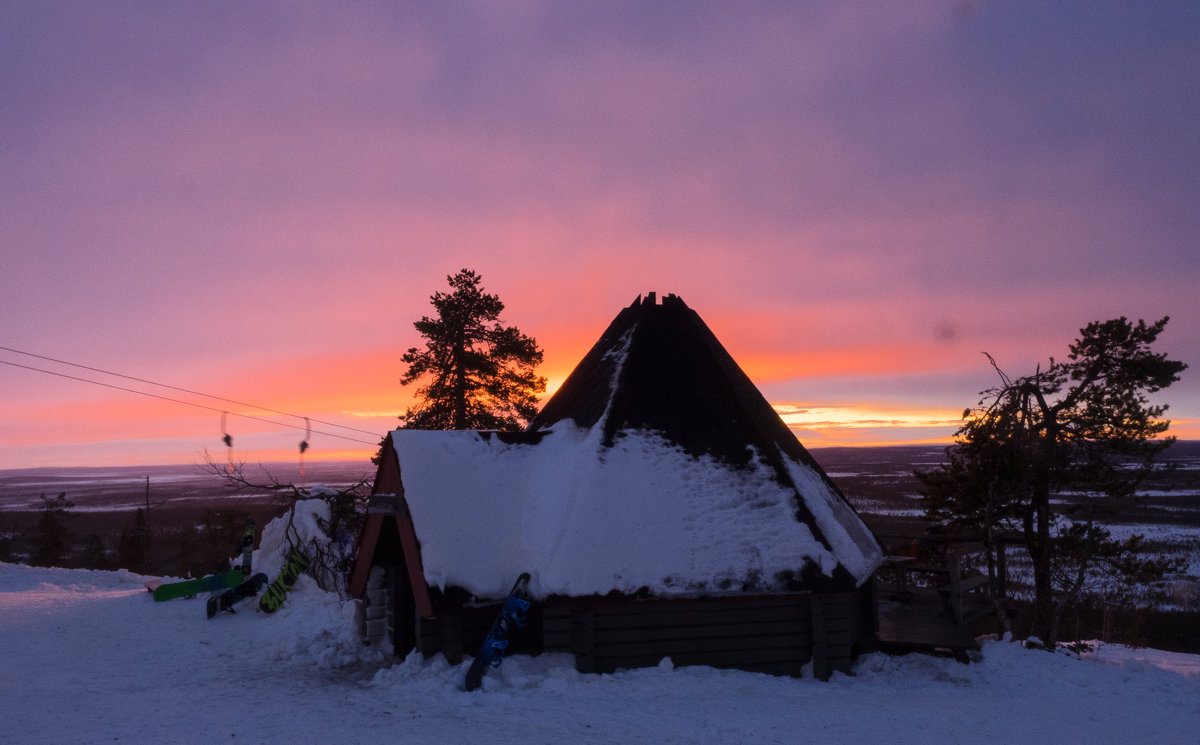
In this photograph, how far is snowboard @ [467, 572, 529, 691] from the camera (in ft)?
35.2

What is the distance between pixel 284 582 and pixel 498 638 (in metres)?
9.75

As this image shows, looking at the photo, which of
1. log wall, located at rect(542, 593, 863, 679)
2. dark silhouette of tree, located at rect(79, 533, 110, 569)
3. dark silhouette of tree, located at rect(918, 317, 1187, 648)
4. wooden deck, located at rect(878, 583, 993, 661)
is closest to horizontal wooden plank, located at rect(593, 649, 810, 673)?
log wall, located at rect(542, 593, 863, 679)

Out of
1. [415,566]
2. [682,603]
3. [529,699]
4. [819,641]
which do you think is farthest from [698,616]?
[415,566]

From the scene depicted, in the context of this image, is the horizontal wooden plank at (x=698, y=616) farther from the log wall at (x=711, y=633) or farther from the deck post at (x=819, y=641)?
the deck post at (x=819, y=641)

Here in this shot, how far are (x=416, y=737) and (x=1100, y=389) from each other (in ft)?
63.9

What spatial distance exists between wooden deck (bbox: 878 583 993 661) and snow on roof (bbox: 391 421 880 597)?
5.36 ft

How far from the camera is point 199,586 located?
63.1 feet

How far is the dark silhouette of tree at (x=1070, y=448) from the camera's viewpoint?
18.3 metres

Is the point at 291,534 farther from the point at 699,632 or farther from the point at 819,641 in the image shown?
the point at 819,641

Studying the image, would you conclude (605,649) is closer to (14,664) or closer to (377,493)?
(377,493)

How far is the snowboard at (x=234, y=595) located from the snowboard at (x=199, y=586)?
0.57m

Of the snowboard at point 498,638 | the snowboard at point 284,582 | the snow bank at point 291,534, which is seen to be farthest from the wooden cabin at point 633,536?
the snow bank at point 291,534

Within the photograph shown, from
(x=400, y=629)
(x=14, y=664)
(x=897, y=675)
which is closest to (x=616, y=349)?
(x=400, y=629)

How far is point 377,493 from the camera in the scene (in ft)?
46.4
